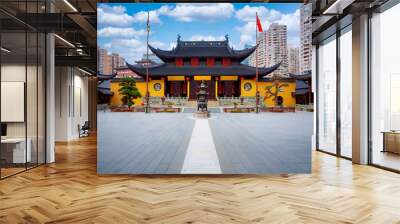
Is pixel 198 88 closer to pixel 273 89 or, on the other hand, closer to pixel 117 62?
pixel 273 89

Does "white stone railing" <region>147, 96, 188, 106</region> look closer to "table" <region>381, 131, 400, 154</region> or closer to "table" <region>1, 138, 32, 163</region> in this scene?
"table" <region>1, 138, 32, 163</region>

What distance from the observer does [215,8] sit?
5.58 m

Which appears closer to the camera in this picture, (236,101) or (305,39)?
(236,101)

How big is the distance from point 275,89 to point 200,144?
4.74 feet

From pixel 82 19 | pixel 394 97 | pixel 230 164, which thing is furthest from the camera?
pixel 82 19

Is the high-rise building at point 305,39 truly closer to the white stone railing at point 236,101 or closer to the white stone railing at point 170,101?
the white stone railing at point 236,101

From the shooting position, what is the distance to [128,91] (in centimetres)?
552

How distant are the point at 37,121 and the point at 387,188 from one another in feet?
19.4

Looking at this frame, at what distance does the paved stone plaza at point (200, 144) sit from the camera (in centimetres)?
548

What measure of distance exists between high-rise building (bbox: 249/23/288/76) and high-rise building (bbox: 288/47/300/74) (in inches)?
2.4

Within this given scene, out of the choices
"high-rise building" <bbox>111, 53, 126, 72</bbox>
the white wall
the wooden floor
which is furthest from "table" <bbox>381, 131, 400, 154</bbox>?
the white wall

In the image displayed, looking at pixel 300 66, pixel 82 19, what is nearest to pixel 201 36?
pixel 300 66

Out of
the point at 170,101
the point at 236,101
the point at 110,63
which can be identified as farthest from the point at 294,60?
the point at 110,63

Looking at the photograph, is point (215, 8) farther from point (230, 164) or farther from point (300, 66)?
point (230, 164)
